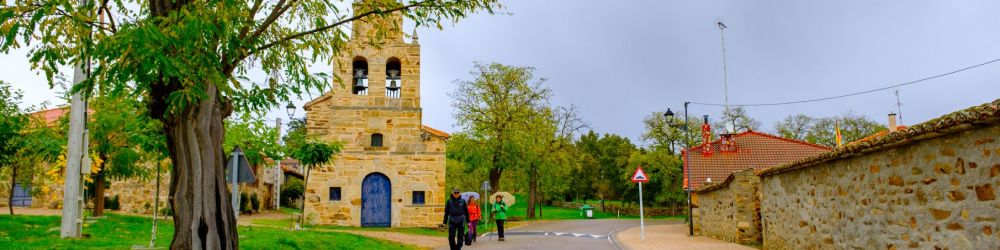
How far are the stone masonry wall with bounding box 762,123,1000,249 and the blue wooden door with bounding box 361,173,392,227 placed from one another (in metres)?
18.0

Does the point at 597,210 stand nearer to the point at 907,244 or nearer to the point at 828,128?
the point at 828,128

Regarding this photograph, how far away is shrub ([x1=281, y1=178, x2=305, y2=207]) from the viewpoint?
49188 millimetres

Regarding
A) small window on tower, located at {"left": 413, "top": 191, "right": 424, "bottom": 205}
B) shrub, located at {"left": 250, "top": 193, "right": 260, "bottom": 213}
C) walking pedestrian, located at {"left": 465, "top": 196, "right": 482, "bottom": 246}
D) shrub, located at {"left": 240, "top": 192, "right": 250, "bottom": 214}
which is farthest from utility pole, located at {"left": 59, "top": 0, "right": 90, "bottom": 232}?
shrub, located at {"left": 250, "top": 193, "right": 260, "bottom": 213}

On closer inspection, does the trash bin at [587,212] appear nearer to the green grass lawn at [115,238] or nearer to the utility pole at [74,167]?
the green grass lawn at [115,238]

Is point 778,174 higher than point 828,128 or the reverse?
the reverse

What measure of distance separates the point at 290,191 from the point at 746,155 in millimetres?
30421

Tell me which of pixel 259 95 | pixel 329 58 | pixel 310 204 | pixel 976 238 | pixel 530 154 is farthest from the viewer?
pixel 530 154

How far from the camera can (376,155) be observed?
1067 inches

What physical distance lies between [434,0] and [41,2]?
472 cm

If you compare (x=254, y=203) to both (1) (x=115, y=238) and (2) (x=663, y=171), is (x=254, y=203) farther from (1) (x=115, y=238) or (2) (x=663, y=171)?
(2) (x=663, y=171)

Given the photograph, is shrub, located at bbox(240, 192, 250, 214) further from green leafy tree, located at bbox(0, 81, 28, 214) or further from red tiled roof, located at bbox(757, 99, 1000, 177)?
red tiled roof, located at bbox(757, 99, 1000, 177)

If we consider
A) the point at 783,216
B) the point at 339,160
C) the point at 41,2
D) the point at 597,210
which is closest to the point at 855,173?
the point at 783,216

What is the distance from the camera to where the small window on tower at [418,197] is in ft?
89.2

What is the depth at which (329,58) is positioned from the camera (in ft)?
33.7
